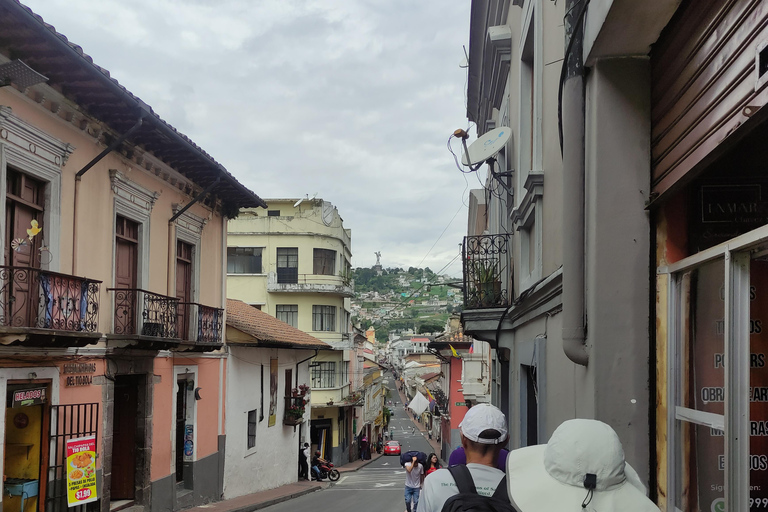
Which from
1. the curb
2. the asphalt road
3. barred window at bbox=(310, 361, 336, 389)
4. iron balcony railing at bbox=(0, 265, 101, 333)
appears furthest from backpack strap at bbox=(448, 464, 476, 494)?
barred window at bbox=(310, 361, 336, 389)

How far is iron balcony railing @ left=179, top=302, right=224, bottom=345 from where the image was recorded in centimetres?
1485

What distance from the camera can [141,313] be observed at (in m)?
12.4

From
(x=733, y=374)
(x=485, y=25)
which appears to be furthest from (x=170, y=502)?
(x=733, y=374)

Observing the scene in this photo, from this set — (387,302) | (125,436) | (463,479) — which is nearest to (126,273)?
(125,436)

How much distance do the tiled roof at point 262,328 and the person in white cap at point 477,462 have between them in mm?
14567

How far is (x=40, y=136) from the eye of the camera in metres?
9.80

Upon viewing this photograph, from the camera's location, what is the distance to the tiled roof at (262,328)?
18.0m

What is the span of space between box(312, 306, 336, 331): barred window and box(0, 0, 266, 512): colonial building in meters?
19.4

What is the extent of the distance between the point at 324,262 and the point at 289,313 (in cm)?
316

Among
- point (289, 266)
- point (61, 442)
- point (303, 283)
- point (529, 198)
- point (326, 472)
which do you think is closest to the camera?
point (529, 198)

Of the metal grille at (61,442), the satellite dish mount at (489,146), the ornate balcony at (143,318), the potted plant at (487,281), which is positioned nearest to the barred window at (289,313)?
the ornate balcony at (143,318)

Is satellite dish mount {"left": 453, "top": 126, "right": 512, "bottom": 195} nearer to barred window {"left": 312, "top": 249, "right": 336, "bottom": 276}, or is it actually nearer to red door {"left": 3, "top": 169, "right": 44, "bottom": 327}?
red door {"left": 3, "top": 169, "right": 44, "bottom": 327}

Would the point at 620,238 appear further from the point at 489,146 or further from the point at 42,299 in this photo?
the point at 42,299

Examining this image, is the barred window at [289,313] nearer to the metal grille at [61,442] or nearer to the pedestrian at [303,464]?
the pedestrian at [303,464]
